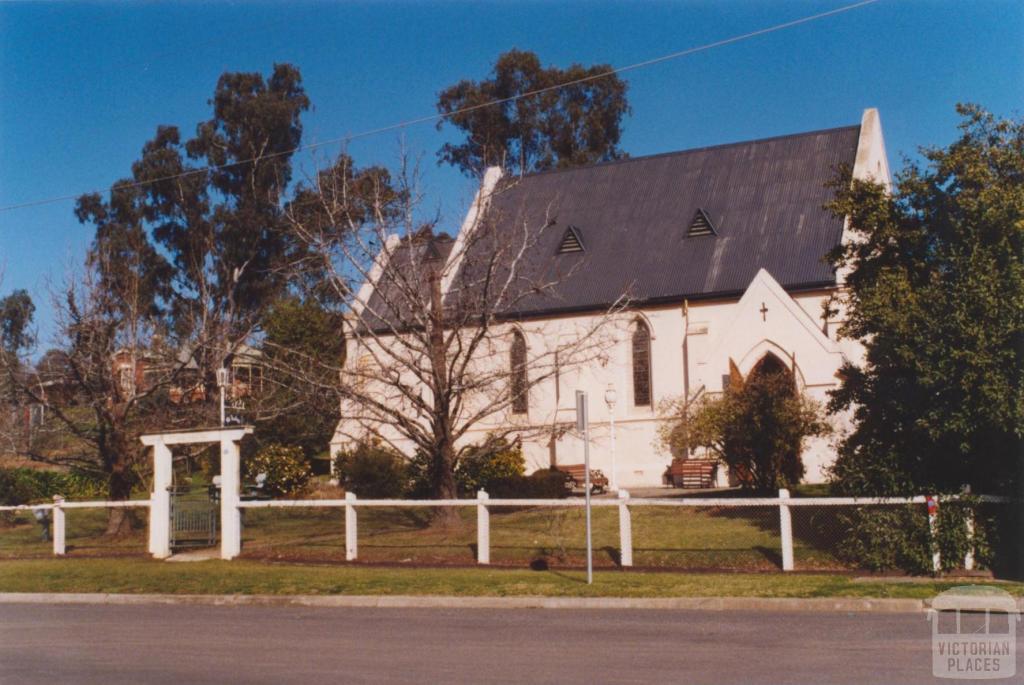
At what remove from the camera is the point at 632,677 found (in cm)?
946

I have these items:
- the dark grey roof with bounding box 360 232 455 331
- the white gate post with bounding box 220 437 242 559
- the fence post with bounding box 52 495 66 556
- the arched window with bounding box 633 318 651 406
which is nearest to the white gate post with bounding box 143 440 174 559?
the white gate post with bounding box 220 437 242 559

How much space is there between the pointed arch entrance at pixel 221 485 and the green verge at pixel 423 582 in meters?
0.99

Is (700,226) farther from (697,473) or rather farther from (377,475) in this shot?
(377,475)

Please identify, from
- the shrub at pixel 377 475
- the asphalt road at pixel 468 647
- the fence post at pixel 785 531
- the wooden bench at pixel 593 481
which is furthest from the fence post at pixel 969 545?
the shrub at pixel 377 475

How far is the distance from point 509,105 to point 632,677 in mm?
57331

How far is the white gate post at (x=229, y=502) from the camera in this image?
22.9 m

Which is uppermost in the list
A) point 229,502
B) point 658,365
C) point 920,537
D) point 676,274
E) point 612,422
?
point 676,274

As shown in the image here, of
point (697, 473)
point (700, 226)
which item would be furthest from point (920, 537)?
point (700, 226)

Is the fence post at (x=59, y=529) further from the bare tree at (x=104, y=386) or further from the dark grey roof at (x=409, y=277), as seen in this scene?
the dark grey roof at (x=409, y=277)

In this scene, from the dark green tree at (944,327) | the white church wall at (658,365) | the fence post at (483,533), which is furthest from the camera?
the white church wall at (658,365)

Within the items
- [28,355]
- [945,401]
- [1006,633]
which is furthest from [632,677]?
[28,355]

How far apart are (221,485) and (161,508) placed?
4.87 feet

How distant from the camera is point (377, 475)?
38.0m

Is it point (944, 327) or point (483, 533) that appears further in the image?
point (483, 533)
